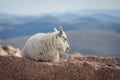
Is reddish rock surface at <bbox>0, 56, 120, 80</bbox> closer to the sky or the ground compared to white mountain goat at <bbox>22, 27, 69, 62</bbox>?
closer to the ground

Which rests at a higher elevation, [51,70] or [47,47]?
[47,47]

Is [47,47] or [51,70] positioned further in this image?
[47,47]

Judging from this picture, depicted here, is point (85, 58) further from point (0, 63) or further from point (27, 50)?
point (0, 63)

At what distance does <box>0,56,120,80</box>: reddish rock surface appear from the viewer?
6027 millimetres

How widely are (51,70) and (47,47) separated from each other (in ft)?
2.53

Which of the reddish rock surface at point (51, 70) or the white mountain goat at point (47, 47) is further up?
the white mountain goat at point (47, 47)

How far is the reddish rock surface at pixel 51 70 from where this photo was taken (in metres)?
6.03

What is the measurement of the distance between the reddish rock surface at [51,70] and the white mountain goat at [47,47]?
0.35 meters

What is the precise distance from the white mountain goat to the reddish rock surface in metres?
0.35

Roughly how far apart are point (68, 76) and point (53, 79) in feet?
0.88

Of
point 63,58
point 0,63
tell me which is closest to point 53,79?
point 0,63

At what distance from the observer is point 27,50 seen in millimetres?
6766

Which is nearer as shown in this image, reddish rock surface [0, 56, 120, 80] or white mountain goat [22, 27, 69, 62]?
reddish rock surface [0, 56, 120, 80]

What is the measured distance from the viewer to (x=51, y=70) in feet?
20.0
